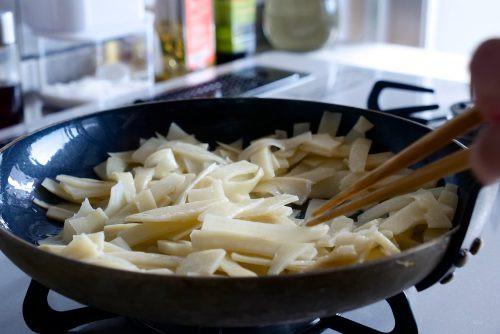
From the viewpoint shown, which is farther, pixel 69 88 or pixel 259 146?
pixel 69 88

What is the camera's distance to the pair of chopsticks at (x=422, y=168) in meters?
0.48

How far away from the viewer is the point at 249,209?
650 mm

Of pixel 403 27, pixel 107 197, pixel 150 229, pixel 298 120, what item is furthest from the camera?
pixel 403 27

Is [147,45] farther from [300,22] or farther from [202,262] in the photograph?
[202,262]

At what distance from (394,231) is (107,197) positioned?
1.06 ft

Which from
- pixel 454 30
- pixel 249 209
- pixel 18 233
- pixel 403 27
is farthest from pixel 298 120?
pixel 454 30

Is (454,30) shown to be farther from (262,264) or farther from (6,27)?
(262,264)

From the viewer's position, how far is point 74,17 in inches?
48.0

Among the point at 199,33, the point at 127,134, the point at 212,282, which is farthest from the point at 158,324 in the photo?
the point at 199,33

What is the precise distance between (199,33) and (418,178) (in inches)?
43.6

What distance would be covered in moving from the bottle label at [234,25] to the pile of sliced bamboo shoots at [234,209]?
815mm

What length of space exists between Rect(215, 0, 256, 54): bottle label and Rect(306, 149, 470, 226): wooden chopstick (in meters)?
1.13

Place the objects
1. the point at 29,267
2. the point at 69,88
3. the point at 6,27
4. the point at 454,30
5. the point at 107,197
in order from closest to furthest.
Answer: the point at 29,267 < the point at 107,197 < the point at 6,27 < the point at 69,88 < the point at 454,30

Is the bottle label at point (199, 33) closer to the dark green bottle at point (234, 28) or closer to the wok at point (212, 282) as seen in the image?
the dark green bottle at point (234, 28)
